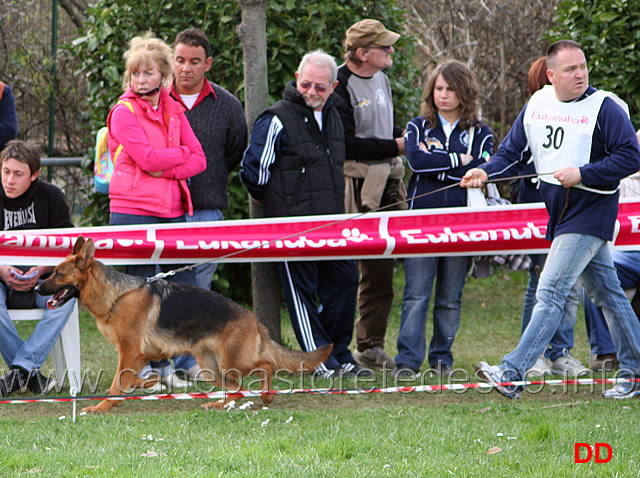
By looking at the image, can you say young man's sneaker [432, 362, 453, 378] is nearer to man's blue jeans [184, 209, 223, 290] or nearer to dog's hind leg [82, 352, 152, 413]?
man's blue jeans [184, 209, 223, 290]

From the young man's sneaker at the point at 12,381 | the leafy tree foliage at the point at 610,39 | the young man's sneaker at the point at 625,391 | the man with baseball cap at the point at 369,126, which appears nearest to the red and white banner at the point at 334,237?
the man with baseball cap at the point at 369,126

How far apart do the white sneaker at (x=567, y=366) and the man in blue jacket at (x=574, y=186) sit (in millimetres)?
1143

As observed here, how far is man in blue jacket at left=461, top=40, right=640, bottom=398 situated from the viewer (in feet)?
17.8

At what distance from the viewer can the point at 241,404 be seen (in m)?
5.74

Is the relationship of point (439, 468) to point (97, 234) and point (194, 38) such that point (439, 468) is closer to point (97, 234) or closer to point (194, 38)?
point (97, 234)

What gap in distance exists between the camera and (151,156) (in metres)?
6.10

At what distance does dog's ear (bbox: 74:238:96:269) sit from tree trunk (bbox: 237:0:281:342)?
1775 mm

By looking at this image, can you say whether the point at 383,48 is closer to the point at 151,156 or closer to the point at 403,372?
the point at 151,156

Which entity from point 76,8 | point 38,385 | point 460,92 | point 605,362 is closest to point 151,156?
point 38,385

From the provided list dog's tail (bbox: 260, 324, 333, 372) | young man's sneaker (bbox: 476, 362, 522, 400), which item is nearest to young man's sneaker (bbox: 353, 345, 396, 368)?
dog's tail (bbox: 260, 324, 333, 372)

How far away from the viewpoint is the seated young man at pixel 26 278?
20.1 feet

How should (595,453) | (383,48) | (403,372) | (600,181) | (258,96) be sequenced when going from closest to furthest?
(595,453)
(600,181)
(403,372)
(383,48)
(258,96)

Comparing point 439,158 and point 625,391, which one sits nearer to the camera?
point 625,391

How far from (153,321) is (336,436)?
1.57m
